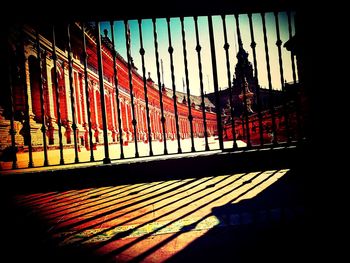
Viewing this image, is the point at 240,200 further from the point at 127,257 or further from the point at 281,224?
the point at 127,257

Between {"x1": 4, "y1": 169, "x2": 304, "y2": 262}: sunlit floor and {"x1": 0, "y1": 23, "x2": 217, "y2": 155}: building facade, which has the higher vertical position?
{"x1": 0, "y1": 23, "x2": 217, "y2": 155}: building facade

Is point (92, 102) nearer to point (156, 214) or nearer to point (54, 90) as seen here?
point (54, 90)

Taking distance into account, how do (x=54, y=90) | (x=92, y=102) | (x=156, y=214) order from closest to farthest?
(x=156, y=214) → (x=54, y=90) → (x=92, y=102)

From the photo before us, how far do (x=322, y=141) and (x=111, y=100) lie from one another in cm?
1458

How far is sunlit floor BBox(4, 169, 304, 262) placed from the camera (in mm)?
1107

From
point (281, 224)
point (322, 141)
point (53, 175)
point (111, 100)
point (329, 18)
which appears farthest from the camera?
point (111, 100)

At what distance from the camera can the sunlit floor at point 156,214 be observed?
1107 mm

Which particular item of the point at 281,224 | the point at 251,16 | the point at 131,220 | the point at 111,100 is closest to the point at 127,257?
the point at 131,220

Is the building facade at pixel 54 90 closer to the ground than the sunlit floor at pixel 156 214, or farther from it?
farther from it

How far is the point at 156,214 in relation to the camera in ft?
5.16

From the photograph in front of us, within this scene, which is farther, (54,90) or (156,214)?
(54,90)

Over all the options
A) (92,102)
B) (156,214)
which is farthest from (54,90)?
(156,214)

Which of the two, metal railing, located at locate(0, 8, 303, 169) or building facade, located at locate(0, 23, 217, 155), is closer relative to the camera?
metal railing, located at locate(0, 8, 303, 169)

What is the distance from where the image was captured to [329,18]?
2301 mm
